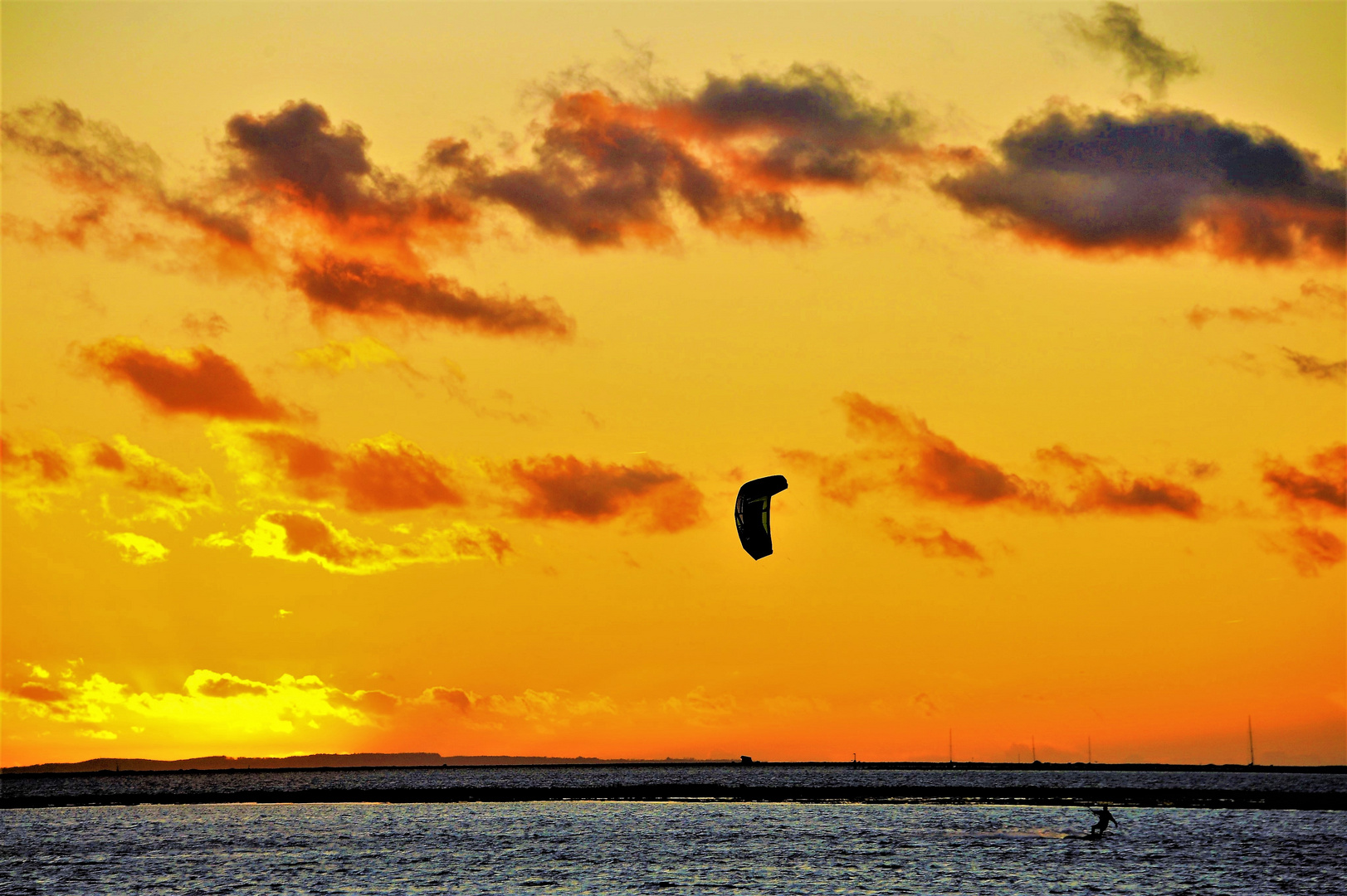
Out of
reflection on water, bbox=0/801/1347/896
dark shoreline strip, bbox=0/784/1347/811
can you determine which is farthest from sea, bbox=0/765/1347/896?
dark shoreline strip, bbox=0/784/1347/811

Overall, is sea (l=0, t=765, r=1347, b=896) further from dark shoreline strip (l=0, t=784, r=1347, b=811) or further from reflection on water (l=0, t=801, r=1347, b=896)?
dark shoreline strip (l=0, t=784, r=1347, b=811)

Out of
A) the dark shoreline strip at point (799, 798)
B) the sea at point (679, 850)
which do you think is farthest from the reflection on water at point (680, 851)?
the dark shoreline strip at point (799, 798)

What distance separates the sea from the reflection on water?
254 millimetres

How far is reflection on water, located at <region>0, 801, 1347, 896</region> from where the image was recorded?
6950 cm

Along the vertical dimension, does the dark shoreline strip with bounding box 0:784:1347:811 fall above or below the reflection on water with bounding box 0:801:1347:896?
below

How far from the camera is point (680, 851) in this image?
84750 millimetres

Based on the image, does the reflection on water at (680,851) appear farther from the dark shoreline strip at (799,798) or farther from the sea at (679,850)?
the dark shoreline strip at (799,798)

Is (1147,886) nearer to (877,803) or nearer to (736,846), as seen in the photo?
(736,846)

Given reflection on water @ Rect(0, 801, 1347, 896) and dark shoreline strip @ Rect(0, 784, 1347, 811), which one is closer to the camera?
reflection on water @ Rect(0, 801, 1347, 896)

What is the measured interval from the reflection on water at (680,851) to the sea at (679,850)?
254 mm

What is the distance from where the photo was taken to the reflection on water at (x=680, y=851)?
69.5 m

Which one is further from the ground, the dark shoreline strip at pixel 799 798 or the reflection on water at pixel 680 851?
the reflection on water at pixel 680 851

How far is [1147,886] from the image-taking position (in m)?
68.4

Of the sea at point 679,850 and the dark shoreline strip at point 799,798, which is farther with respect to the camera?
the dark shoreline strip at point 799,798
